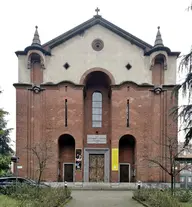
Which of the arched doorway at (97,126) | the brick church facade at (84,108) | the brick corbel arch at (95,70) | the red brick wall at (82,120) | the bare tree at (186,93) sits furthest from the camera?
the arched doorway at (97,126)

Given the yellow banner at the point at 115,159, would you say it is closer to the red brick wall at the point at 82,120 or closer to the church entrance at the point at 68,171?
the red brick wall at the point at 82,120

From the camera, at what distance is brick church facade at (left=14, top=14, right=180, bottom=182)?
31.2 m

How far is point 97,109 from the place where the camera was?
35000mm

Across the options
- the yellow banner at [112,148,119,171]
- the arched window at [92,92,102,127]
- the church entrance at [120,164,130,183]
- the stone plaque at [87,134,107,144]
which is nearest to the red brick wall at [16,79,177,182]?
the yellow banner at [112,148,119,171]

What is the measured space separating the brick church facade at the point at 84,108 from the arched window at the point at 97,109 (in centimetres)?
115

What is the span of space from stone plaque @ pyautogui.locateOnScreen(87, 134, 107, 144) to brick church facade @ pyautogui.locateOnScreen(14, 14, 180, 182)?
0.03 meters

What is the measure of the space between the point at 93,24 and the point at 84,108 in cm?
903

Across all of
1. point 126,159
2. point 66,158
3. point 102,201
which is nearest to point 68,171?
point 66,158

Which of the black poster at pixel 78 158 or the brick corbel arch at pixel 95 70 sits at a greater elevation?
the brick corbel arch at pixel 95 70

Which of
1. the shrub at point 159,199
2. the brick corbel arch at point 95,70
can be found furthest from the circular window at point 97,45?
the shrub at point 159,199

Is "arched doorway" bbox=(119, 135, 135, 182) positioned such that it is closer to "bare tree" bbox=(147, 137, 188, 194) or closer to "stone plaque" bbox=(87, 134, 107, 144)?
"stone plaque" bbox=(87, 134, 107, 144)

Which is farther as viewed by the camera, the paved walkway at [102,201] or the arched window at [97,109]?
the arched window at [97,109]

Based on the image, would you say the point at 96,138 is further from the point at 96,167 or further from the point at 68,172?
the point at 68,172

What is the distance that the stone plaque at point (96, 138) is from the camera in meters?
33.8
